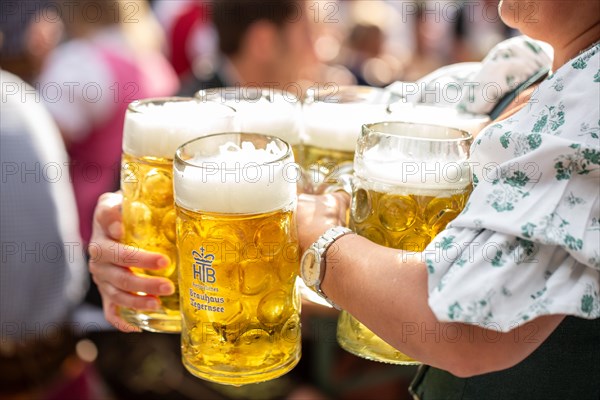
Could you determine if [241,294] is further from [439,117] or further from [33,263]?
[33,263]

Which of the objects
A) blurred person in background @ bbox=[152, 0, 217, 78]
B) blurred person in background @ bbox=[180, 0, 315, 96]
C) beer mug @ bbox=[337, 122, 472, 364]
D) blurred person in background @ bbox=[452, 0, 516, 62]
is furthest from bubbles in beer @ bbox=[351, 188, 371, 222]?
blurred person in background @ bbox=[452, 0, 516, 62]

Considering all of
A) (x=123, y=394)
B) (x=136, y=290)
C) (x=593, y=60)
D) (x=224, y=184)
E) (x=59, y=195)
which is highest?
(x=593, y=60)

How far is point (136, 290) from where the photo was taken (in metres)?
1.23

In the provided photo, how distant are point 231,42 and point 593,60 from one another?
2570 mm

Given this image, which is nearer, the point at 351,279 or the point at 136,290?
the point at 351,279

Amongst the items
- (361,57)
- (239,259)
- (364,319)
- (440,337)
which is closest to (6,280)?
(239,259)

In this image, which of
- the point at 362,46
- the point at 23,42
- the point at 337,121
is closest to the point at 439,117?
the point at 337,121

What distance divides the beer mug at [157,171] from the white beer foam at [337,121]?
0.21 metres

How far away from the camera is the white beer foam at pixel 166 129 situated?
3.85 ft

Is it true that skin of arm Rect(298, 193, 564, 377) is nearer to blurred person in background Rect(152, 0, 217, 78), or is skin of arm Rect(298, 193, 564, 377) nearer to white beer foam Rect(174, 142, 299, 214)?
white beer foam Rect(174, 142, 299, 214)

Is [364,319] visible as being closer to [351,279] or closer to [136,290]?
[351,279]

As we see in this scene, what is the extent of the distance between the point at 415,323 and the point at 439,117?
0.52m

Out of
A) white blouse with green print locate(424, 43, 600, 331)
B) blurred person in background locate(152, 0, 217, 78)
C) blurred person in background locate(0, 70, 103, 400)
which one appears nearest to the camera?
white blouse with green print locate(424, 43, 600, 331)

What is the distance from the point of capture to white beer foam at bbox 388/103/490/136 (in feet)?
4.10
